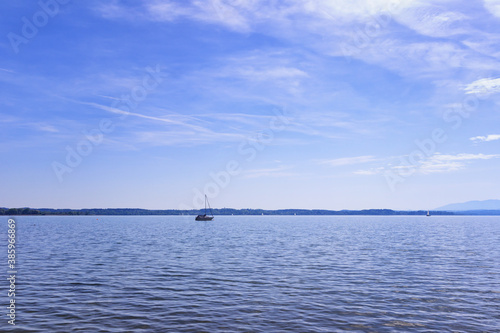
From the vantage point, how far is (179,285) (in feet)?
95.8

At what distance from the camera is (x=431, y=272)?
35438mm

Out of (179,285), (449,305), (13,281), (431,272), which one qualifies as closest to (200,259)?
(179,285)

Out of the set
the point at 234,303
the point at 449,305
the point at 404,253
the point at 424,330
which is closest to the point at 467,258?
the point at 404,253

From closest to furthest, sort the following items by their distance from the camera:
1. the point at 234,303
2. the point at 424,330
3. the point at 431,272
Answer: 1. the point at 424,330
2. the point at 234,303
3. the point at 431,272

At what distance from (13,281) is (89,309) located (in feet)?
42.7

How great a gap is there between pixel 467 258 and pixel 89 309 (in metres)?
46.0

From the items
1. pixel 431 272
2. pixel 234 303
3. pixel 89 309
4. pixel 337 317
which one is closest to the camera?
pixel 337 317

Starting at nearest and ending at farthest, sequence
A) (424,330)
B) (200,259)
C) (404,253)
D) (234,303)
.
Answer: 1. (424,330)
2. (234,303)
3. (200,259)
4. (404,253)

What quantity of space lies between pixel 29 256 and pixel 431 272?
4962cm

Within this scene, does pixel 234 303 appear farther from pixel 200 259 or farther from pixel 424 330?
pixel 200 259

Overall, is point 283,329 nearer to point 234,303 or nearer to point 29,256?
point 234,303

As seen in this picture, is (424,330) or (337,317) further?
(337,317)

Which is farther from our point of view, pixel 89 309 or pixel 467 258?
pixel 467 258

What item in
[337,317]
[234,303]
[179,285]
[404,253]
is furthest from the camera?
[404,253]
